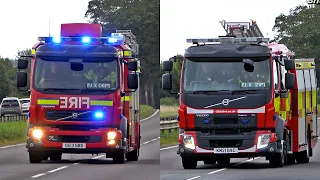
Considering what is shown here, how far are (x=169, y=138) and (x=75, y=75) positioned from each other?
16.2 m

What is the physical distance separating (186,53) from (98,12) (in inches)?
853

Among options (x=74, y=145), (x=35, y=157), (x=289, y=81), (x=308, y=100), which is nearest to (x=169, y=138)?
(x=308, y=100)

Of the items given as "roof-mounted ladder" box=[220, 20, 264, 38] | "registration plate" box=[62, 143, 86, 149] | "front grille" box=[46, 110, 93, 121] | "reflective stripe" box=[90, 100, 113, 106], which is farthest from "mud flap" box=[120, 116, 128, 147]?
"roof-mounted ladder" box=[220, 20, 264, 38]

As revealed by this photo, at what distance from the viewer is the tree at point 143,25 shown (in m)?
33.2

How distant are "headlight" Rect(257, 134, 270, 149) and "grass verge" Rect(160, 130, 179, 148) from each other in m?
15.3

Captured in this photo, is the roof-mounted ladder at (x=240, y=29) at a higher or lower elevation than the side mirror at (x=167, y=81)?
higher

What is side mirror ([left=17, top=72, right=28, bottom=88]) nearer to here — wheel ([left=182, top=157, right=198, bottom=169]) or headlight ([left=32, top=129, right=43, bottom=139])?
headlight ([left=32, top=129, right=43, bottom=139])

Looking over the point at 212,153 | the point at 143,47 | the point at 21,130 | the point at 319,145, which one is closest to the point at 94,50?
the point at 212,153

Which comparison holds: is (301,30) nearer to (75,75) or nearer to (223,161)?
(223,161)

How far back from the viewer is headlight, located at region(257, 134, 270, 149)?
77.3 feet

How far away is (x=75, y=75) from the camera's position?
2452 cm

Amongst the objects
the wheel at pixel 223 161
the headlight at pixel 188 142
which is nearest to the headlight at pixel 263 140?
the headlight at pixel 188 142

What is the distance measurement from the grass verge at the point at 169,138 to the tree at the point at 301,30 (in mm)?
54673

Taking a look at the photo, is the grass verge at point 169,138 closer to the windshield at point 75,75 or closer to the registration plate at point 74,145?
the registration plate at point 74,145
